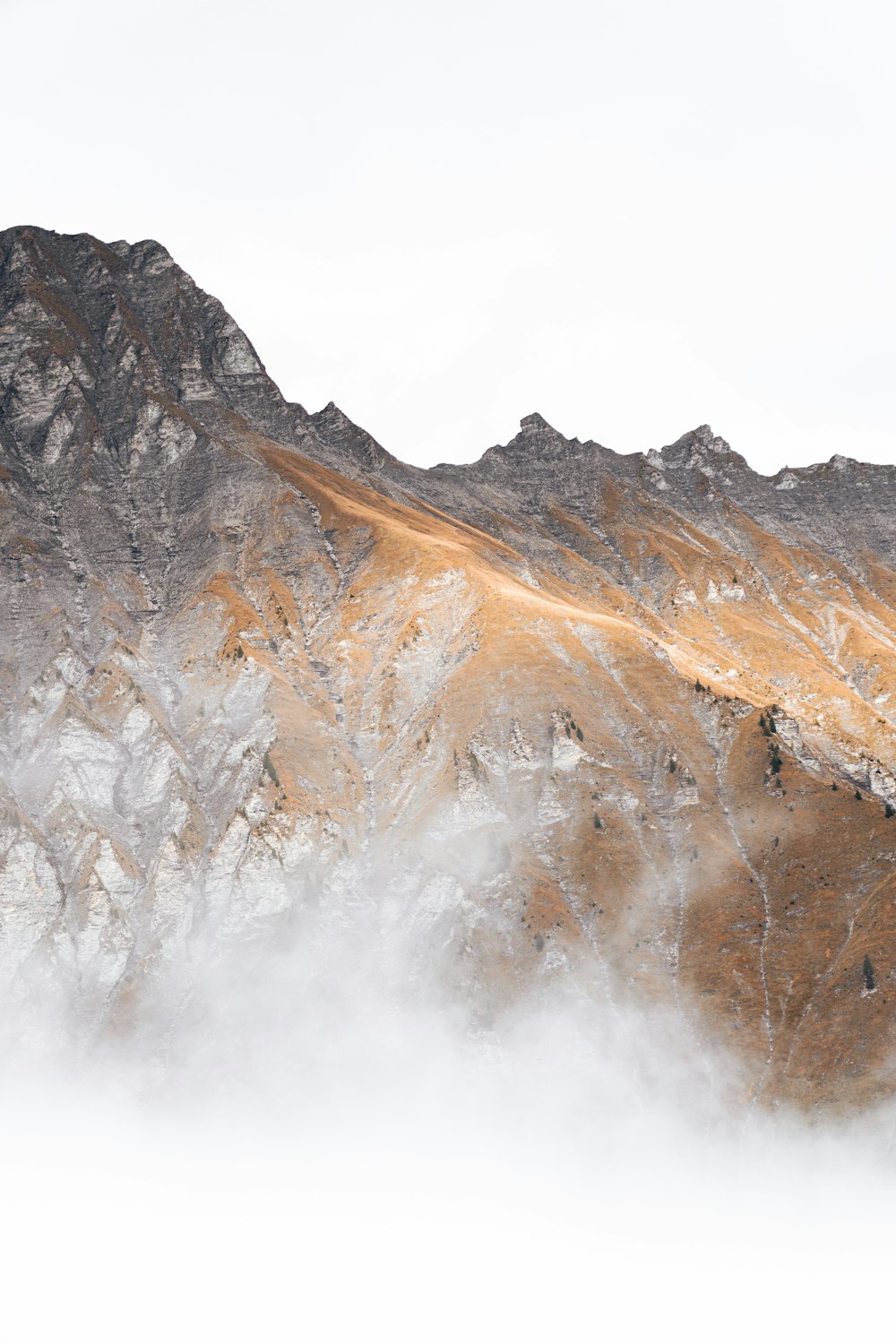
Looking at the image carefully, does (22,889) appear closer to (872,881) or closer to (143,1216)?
(143,1216)

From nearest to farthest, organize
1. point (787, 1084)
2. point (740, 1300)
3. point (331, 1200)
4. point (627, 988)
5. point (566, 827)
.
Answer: point (740, 1300)
point (787, 1084)
point (331, 1200)
point (627, 988)
point (566, 827)

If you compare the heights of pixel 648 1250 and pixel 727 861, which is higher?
pixel 727 861

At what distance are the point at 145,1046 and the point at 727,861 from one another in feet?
302

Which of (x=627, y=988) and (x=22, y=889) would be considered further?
(x=22, y=889)

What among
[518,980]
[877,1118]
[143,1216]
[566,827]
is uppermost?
[566,827]

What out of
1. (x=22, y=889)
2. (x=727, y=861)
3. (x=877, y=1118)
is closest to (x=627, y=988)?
(x=727, y=861)

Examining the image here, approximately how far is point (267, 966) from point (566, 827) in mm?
52531

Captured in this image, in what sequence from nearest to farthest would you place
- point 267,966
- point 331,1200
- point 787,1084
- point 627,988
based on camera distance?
point 787,1084 < point 331,1200 < point 627,988 < point 267,966

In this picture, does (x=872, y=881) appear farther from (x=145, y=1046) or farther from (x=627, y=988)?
(x=145, y=1046)

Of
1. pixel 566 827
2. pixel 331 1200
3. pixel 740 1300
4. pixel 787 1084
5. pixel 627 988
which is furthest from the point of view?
pixel 566 827

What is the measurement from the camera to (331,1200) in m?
154

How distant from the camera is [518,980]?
17038cm

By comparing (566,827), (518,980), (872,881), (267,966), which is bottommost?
(267,966)

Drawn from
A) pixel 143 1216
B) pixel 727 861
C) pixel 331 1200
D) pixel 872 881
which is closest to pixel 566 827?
pixel 727 861
